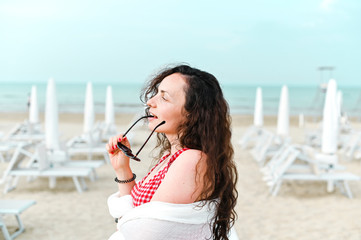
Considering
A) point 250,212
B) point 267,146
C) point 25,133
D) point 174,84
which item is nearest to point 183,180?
point 174,84

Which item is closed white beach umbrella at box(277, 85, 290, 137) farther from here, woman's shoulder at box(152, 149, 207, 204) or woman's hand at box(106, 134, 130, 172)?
woman's shoulder at box(152, 149, 207, 204)

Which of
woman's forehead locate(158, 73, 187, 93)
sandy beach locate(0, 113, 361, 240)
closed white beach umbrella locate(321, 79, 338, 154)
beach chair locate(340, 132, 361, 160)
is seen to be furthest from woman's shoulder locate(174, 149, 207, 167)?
beach chair locate(340, 132, 361, 160)

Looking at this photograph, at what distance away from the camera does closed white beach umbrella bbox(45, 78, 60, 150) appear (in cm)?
745

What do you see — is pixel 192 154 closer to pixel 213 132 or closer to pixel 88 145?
pixel 213 132

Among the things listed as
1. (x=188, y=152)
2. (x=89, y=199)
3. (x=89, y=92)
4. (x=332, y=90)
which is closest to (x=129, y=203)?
(x=188, y=152)

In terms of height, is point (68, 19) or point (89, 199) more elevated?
point (68, 19)

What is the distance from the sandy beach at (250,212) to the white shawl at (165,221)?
2368 millimetres

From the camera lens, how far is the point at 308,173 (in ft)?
21.1

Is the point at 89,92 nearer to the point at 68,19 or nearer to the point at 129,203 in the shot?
the point at 129,203

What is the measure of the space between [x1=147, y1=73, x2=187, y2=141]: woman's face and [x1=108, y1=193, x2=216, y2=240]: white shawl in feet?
0.98

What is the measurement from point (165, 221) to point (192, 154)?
0.23 metres

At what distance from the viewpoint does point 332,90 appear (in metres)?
6.65

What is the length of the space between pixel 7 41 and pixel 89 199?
A: 77.2 m

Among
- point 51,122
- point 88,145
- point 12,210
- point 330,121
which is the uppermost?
point 330,121
